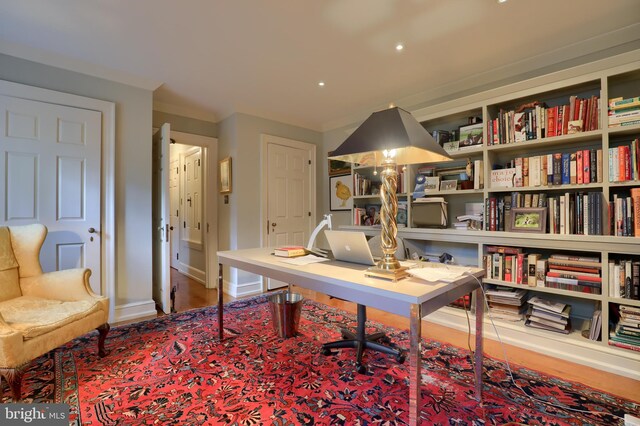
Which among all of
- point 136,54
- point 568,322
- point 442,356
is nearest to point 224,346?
point 442,356

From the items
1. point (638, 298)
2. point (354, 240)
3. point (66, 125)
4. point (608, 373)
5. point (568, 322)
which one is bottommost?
point (608, 373)

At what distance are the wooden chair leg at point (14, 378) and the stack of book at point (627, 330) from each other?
365cm

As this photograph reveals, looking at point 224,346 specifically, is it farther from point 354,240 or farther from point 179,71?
point 179,71

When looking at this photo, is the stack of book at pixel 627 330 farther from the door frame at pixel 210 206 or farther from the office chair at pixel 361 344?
the door frame at pixel 210 206

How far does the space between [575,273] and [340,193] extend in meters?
2.79

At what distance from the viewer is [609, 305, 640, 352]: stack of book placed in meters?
1.90

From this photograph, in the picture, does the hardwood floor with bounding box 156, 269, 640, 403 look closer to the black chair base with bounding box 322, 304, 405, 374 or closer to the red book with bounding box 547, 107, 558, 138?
the black chair base with bounding box 322, 304, 405, 374

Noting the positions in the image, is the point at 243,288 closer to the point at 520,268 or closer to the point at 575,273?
the point at 520,268

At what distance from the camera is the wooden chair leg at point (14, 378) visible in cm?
147

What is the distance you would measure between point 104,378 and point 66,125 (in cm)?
219

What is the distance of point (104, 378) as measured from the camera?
5.97ft

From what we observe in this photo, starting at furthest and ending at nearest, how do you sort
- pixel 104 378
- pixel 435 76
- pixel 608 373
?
pixel 435 76
pixel 608 373
pixel 104 378

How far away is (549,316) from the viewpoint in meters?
2.25

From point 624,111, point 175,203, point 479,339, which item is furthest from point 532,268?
point 175,203
